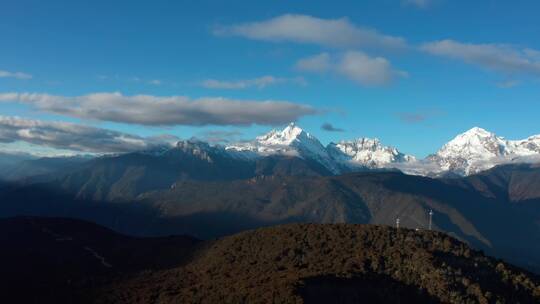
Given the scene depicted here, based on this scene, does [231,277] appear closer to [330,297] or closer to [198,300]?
[198,300]

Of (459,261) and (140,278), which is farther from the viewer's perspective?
(140,278)

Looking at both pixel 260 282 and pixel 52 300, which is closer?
pixel 260 282

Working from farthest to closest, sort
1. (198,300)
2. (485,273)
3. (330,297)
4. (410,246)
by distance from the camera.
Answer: (410,246) → (485,273) → (198,300) → (330,297)

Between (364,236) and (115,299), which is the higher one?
(364,236)

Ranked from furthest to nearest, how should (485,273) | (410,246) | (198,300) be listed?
(410,246)
(485,273)
(198,300)

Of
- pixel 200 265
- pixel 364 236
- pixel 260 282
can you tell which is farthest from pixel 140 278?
pixel 364 236

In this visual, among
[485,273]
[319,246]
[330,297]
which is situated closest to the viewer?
[330,297]

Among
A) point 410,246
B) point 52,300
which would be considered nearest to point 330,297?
point 410,246

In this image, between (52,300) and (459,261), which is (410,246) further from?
(52,300)

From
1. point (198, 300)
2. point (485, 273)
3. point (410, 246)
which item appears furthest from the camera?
point (410, 246)
